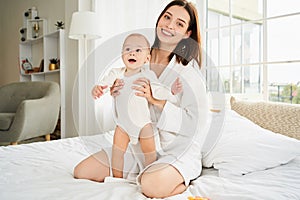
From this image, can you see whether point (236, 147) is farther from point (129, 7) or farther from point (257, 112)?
point (129, 7)

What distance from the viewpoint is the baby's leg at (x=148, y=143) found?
94cm

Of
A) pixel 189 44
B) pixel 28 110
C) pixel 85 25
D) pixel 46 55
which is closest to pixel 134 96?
pixel 189 44

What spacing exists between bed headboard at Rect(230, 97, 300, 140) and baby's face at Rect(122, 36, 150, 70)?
1007mm

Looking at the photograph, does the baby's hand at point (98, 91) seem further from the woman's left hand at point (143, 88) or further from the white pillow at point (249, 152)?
the white pillow at point (249, 152)

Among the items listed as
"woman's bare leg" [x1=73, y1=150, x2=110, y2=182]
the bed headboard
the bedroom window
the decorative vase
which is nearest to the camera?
"woman's bare leg" [x1=73, y1=150, x2=110, y2=182]

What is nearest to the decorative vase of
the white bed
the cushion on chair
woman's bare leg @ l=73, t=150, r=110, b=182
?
the cushion on chair

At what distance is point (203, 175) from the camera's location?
45.9 inches

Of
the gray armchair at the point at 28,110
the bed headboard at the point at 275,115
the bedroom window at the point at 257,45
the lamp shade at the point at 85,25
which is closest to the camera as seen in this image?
the bed headboard at the point at 275,115

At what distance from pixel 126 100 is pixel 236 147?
0.58m

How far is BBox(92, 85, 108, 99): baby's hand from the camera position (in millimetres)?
992

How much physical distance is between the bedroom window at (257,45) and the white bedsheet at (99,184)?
86 cm

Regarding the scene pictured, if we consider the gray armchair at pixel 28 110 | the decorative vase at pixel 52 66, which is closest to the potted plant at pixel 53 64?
the decorative vase at pixel 52 66

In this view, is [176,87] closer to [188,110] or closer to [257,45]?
[188,110]

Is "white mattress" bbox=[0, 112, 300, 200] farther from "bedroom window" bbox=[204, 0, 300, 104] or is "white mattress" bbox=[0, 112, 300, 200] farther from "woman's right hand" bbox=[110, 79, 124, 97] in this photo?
"bedroom window" bbox=[204, 0, 300, 104]
